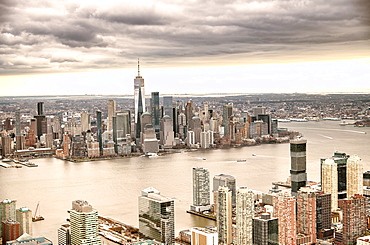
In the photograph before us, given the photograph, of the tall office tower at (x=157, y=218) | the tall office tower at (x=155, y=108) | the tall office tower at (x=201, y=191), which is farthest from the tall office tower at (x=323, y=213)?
the tall office tower at (x=155, y=108)

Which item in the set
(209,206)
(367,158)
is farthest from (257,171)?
(209,206)

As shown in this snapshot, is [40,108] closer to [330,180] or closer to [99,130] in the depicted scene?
[99,130]

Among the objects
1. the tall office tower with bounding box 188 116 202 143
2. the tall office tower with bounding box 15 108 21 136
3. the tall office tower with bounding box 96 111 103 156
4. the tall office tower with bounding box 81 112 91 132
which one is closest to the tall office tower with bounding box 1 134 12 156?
the tall office tower with bounding box 15 108 21 136

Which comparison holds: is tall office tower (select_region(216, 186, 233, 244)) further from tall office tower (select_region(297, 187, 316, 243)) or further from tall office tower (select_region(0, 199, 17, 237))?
tall office tower (select_region(0, 199, 17, 237))

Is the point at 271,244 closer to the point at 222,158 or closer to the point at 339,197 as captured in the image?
the point at 339,197

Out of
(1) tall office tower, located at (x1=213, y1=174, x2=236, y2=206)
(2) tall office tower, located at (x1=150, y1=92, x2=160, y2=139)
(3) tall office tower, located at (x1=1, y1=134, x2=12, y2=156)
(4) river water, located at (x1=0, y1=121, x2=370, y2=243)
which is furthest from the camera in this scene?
(2) tall office tower, located at (x1=150, y1=92, x2=160, y2=139)
